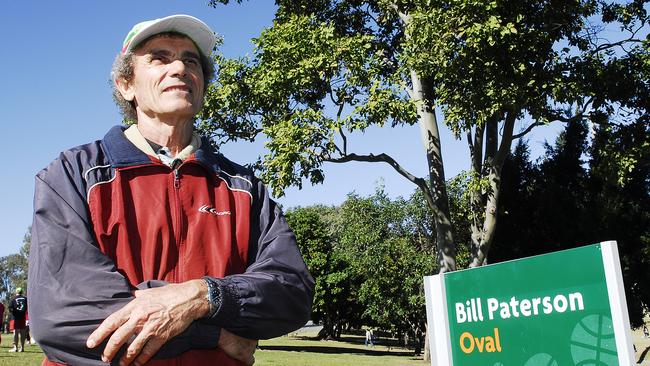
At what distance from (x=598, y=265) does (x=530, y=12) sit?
13067mm

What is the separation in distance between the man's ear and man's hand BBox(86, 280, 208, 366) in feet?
3.36

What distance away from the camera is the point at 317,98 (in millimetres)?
17891

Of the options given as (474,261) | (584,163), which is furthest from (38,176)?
(584,163)

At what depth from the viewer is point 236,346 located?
2.32 metres

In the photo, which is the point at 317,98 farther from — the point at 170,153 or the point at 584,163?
the point at 584,163

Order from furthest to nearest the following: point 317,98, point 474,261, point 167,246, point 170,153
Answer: point 474,261, point 317,98, point 170,153, point 167,246

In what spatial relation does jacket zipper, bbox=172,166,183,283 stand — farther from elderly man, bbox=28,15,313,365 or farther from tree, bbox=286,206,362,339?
tree, bbox=286,206,362,339

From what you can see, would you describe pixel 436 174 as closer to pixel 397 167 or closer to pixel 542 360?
pixel 397 167

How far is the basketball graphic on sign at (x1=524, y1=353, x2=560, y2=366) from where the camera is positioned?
511 centimetres

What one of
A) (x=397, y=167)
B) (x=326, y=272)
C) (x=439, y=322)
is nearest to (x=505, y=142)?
(x=397, y=167)

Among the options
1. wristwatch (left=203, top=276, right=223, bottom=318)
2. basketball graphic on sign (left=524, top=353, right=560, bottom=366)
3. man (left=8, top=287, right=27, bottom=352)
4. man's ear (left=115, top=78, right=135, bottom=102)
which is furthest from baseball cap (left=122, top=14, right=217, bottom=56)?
man (left=8, top=287, right=27, bottom=352)

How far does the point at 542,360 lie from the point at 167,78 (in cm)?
396

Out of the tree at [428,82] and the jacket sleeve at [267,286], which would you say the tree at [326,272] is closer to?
the tree at [428,82]

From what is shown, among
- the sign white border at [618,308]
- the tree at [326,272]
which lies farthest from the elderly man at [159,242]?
the tree at [326,272]
